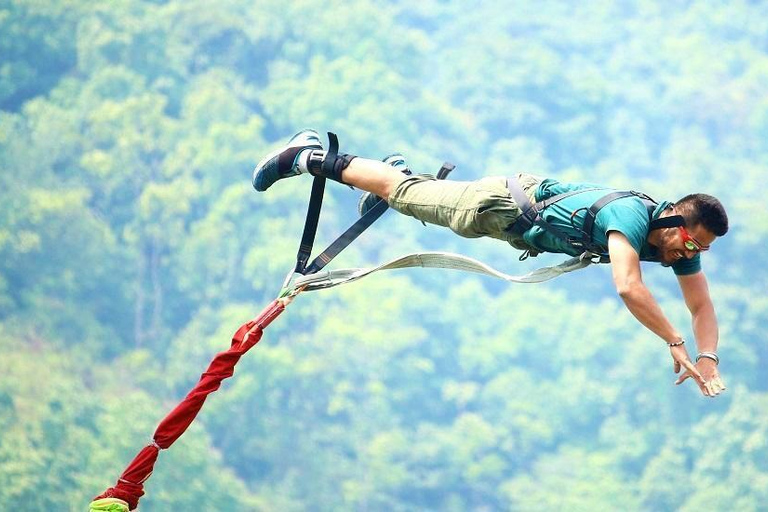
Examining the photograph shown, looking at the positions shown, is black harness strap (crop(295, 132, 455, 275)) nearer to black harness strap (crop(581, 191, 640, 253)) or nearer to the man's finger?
black harness strap (crop(581, 191, 640, 253))

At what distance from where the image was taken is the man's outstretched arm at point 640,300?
4.21 meters

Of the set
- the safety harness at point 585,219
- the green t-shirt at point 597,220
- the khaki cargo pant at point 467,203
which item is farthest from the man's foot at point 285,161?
the green t-shirt at point 597,220

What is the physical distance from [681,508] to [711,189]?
13.6m

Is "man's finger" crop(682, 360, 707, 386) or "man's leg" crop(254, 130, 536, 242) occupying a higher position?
"man's leg" crop(254, 130, 536, 242)

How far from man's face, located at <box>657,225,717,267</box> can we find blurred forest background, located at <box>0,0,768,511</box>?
80.4 feet

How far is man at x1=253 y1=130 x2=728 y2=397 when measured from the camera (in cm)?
428

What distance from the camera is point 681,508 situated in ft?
103

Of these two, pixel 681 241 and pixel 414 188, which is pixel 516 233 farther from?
pixel 681 241

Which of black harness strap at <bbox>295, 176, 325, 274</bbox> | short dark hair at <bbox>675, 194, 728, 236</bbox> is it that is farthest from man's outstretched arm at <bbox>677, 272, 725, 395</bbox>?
black harness strap at <bbox>295, 176, 325, 274</bbox>

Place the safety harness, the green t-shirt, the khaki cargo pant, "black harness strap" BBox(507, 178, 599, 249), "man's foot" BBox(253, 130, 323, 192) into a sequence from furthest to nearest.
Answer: "man's foot" BBox(253, 130, 323, 192) < the khaki cargo pant < "black harness strap" BBox(507, 178, 599, 249) < the safety harness < the green t-shirt

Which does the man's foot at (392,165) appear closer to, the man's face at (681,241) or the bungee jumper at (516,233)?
the bungee jumper at (516,233)

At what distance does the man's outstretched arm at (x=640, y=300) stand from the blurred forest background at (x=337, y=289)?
972 inches

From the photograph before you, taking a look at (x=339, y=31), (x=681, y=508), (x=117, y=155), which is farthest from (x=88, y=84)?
(x=681, y=508)

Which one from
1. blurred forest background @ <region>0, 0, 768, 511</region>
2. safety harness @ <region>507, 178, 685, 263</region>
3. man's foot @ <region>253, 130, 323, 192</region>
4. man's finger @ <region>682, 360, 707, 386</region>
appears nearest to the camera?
man's finger @ <region>682, 360, 707, 386</region>
